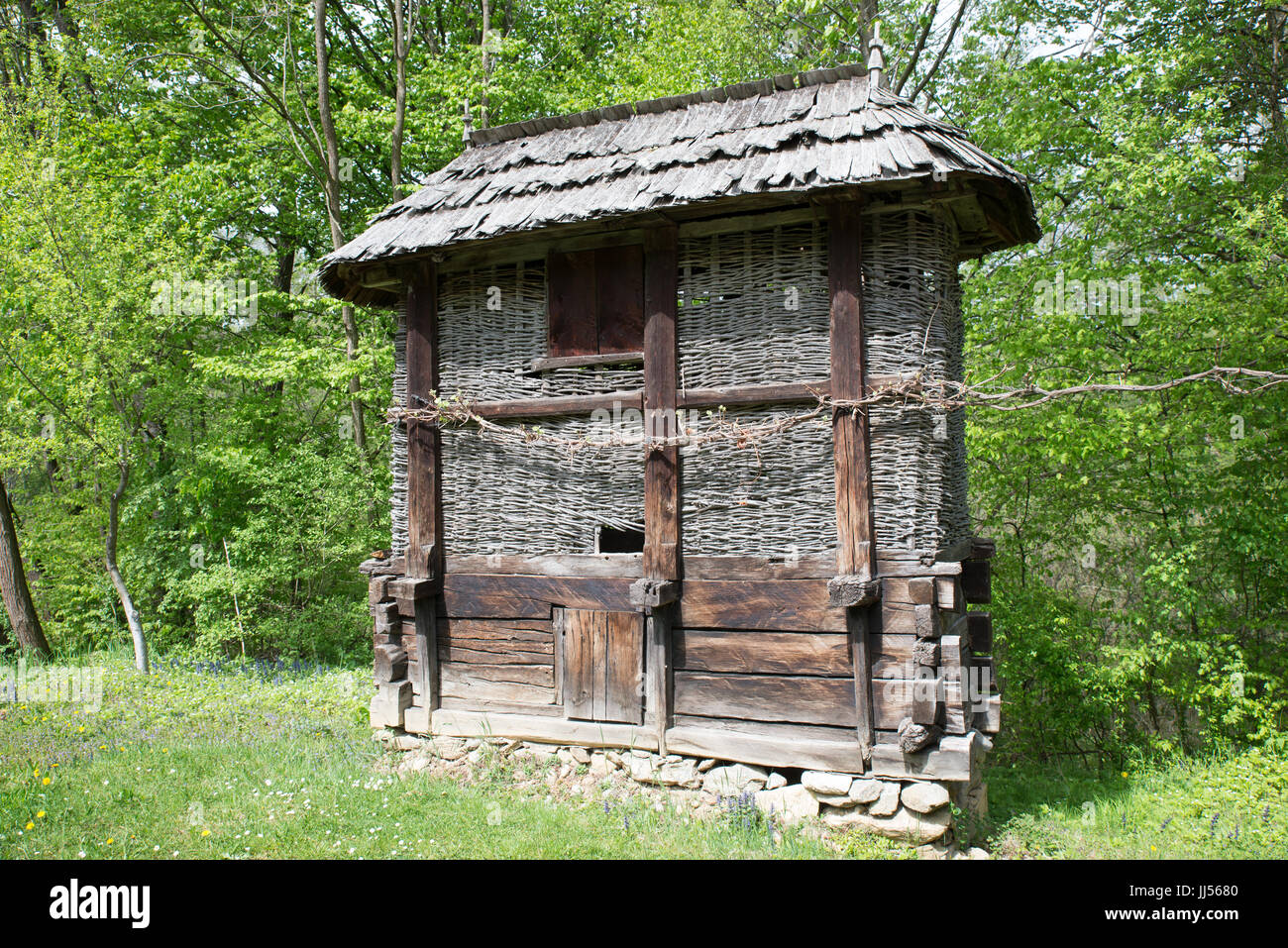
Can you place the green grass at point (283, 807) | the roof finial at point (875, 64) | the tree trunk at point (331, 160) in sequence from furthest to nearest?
the tree trunk at point (331, 160) < the roof finial at point (875, 64) < the green grass at point (283, 807)

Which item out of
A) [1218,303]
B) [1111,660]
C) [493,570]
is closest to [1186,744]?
[1111,660]

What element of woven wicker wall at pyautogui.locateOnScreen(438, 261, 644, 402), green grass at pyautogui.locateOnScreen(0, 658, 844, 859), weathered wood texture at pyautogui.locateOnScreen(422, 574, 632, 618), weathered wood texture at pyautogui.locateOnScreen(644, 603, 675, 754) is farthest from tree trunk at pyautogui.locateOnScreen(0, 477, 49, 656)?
weathered wood texture at pyautogui.locateOnScreen(644, 603, 675, 754)

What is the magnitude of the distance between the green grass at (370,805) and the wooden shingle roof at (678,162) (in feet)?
13.7

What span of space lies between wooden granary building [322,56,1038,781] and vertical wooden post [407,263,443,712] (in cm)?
2

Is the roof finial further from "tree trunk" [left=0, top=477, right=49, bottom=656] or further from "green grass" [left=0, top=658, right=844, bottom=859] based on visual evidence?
"tree trunk" [left=0, top=477, right=49, bottom=656]

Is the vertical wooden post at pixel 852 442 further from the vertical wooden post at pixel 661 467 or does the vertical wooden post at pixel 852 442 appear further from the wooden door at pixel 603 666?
the wooden door at pixel 603 666

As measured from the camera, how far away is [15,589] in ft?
39.9

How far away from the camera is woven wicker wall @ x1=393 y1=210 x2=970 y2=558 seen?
19.2ft

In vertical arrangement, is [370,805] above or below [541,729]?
below

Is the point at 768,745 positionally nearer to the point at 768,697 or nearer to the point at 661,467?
the point at 768,697

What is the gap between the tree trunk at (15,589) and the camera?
12109 millimetres

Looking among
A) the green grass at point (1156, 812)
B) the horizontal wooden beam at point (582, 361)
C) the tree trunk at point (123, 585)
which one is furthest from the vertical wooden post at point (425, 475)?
the tree trunk at point (123, 585)

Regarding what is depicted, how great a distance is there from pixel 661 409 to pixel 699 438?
419 mm

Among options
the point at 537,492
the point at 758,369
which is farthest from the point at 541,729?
the point at 758,369
